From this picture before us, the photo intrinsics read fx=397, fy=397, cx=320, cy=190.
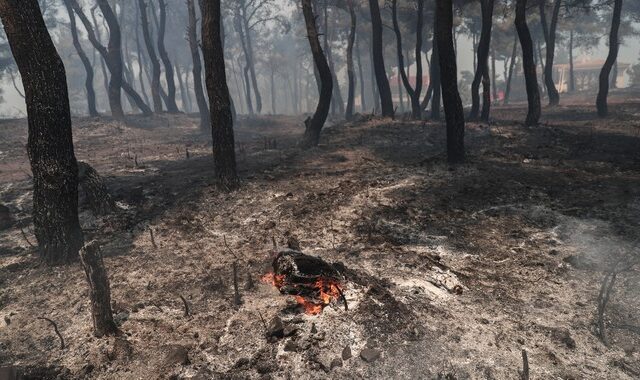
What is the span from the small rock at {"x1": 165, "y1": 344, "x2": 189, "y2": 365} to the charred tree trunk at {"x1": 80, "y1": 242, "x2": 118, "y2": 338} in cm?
85

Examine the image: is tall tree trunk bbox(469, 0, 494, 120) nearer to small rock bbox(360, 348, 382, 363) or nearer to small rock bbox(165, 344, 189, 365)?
small rock bbox(360, 348, 382, 363)

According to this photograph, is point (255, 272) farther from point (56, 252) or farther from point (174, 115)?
point (174, 115)

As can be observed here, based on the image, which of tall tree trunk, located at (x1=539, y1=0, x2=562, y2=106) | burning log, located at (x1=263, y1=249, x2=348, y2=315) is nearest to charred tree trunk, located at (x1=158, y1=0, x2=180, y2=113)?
tall tree trunk, located at (x1=539, y1=0, x2=562, y2=106)

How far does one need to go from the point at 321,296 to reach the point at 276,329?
2.75ft

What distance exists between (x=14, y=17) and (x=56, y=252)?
353cm

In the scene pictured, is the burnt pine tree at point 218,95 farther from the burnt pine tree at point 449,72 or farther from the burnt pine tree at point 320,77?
the burnt pine tree at point 449,72

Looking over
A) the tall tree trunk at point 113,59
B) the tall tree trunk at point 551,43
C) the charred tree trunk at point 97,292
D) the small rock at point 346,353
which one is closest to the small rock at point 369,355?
the small rock at point 346,353

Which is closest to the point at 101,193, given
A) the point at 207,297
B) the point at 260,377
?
the point at 207,297

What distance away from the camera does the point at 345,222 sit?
7.54 metres

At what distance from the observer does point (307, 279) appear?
536 cm

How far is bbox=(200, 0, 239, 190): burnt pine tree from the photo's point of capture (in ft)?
29.2

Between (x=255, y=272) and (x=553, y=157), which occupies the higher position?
(x=553, y=157)

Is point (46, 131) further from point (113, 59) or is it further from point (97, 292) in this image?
point (113, 59)

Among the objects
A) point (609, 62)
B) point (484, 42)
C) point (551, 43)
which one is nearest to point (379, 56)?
point (484, 42)
